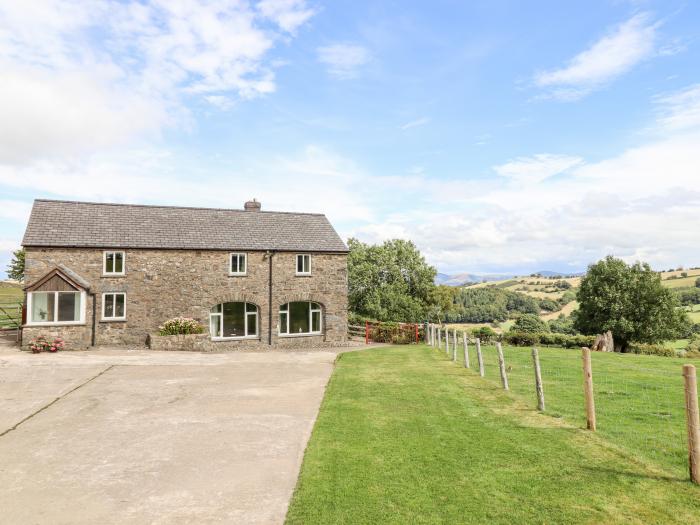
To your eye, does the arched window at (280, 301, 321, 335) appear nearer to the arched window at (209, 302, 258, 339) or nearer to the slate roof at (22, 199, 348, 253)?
the arched window at (209, 302, 258, 339)

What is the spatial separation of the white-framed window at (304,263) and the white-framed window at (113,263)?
10.4 metres

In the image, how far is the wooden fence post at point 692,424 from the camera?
6734mm

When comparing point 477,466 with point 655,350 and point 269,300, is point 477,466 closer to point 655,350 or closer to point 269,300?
point 269,300

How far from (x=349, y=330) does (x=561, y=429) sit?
80.5ft

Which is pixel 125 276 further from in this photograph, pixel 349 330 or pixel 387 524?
pixel 387 524

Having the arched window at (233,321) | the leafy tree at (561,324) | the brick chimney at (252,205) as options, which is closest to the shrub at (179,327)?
the arched window at (233,321)

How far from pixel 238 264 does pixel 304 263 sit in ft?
13.9

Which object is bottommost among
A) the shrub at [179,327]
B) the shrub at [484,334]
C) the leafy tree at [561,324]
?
the leafy tree at [561,324]

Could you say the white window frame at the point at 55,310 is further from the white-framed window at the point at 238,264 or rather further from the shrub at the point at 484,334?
the shrub at the point at 484,334

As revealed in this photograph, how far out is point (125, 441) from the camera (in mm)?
9305

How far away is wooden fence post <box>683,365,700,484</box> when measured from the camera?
6.73 m

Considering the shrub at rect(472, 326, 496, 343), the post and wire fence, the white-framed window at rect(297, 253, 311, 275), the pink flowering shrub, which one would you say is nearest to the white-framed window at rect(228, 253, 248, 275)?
the white-framed window at rect(297, 253, 311, 275)

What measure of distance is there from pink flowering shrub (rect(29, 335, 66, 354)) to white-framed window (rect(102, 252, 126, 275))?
4.45m

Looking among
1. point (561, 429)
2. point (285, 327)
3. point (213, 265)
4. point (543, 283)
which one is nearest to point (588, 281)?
point (285, 327)
